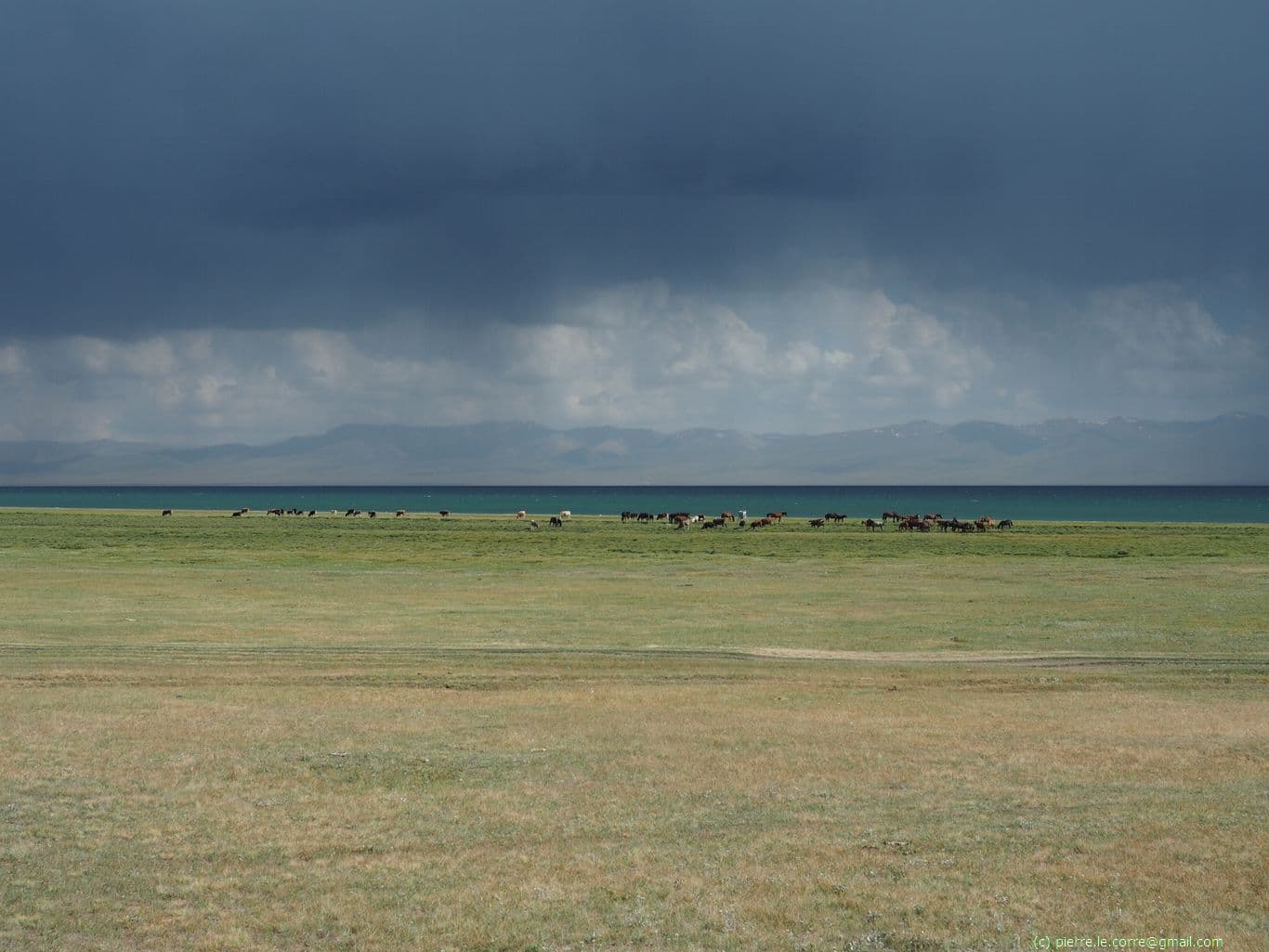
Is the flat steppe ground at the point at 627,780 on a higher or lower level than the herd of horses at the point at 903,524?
lower

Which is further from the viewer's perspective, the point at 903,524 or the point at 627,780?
the point at 903,524

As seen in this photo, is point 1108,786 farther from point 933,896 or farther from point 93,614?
point 93,614

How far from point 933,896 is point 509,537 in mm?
79882

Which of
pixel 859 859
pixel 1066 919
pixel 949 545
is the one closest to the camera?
pixel 1066 919

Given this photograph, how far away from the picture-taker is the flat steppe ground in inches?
399

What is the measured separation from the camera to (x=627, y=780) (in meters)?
14.6

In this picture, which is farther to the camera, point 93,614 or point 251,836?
point 93,614

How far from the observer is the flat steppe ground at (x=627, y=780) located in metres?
10.1

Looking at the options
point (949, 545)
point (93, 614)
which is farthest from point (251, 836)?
point (949, 545)

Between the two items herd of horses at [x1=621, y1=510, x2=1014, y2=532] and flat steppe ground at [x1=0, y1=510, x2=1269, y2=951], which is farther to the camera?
herd of horses at [x1=621, y1=510, x2=1014, y2=532]

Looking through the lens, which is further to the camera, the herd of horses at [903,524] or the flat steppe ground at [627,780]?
the herd of horses at [903,524]

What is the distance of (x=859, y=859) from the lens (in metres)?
11.5

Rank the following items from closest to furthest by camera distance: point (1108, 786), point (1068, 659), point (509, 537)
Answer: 1. point (1108, 786)
2. point (1068, 659)
3. point (509, 537)

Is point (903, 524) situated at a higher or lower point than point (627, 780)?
higher
